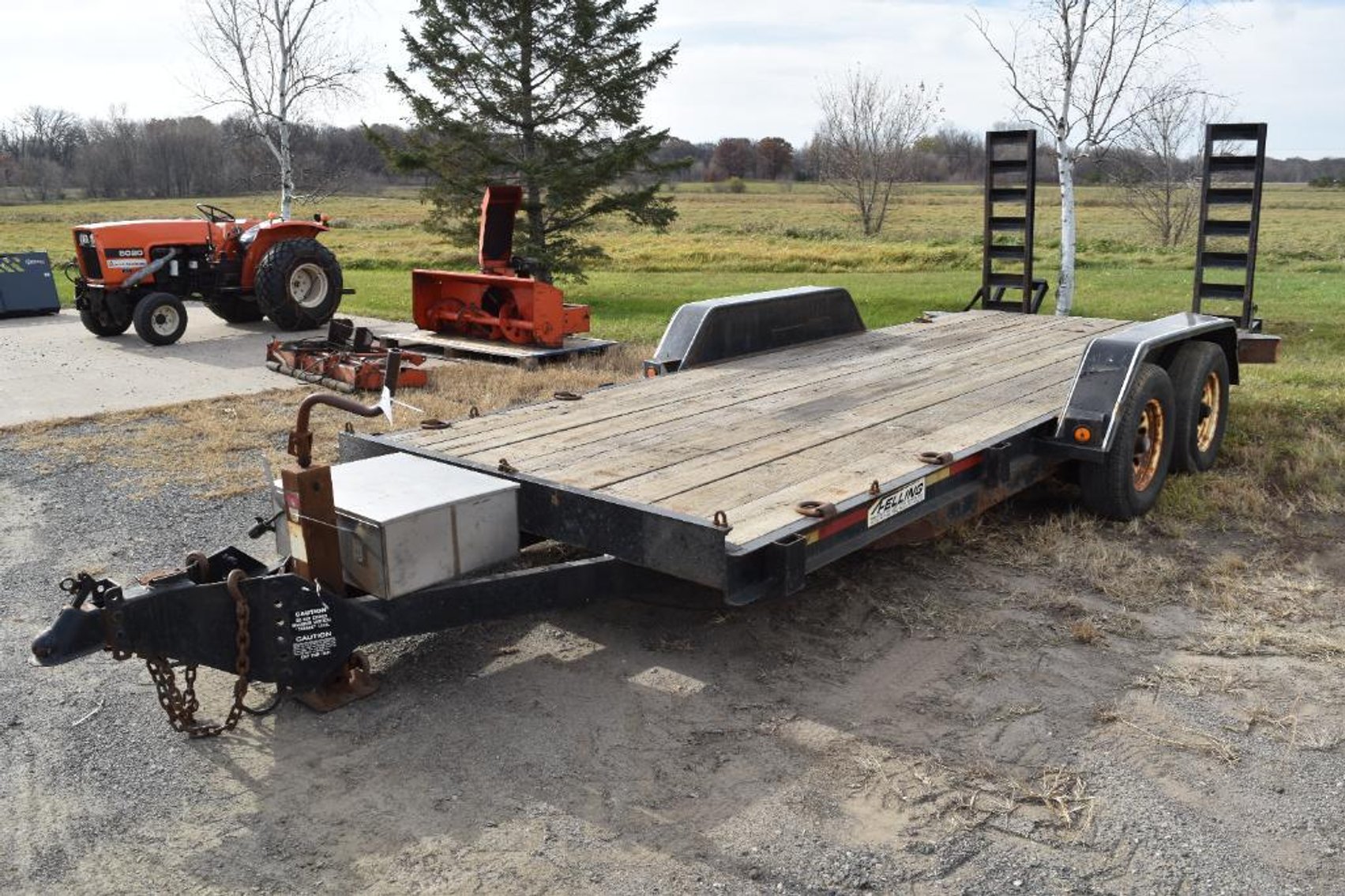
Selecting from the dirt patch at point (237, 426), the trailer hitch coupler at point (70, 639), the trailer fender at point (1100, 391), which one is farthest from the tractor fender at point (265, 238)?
the trailer hitch coupler at point (70, 639)

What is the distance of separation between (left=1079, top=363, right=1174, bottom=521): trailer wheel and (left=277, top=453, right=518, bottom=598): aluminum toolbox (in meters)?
2.88

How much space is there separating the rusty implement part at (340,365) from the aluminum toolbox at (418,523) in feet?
18.6

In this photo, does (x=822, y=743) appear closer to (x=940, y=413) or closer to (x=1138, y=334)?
(x=940, y=413)

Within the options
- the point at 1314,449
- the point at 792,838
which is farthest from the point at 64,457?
the point at 1314,449

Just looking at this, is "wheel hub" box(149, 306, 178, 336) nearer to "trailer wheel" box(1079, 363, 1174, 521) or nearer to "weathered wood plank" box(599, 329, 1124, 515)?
"weathered wood plank" box(599, 329, 1124, 515)

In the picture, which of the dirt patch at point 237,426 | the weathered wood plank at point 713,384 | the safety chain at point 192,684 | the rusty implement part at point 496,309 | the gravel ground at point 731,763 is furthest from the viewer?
the rusty implement part at point 496,309

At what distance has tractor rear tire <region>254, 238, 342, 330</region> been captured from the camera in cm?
1295

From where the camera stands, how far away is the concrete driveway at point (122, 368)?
9609mm

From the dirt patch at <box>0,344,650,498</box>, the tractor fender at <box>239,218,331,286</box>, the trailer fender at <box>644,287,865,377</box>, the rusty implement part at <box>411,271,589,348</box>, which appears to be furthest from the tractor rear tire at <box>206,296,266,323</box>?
the trailer fender at <box>644,287,865,377</box>

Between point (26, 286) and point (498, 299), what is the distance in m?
8.03

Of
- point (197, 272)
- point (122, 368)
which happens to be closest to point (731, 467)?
point (122, 368)

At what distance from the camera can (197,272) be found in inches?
528

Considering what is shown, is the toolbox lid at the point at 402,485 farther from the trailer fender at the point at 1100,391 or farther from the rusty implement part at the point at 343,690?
the trailer fender at the point at 1100,391

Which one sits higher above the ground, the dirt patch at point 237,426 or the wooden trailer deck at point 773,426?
the wooden trailer deck at point 773,426
